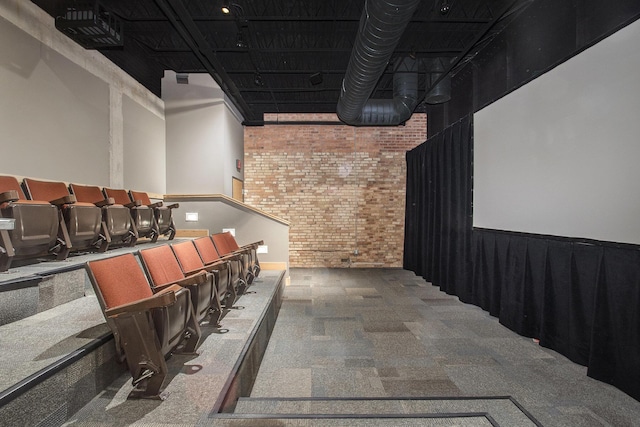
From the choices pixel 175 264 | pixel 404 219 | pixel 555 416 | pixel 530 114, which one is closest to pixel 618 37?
pixel 530 114

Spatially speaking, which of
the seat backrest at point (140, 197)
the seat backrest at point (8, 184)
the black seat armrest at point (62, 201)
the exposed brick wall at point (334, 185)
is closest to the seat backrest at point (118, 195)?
the seat backrest at point (140, 197)

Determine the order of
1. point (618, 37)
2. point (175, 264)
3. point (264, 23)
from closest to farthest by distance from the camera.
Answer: point (618, 37), point (175, 264), point (264, 23)

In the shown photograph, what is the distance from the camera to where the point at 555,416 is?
1.73 metres

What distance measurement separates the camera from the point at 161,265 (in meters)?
2.03

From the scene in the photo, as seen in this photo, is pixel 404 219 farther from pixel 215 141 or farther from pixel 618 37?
pixel 618 37

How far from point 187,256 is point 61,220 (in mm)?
1029

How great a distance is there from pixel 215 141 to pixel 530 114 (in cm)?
481

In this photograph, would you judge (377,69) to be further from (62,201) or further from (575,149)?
(62,201)

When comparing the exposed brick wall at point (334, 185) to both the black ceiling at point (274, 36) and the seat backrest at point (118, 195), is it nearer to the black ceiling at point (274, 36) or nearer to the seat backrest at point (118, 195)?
the black ceiling at point (274, 36)

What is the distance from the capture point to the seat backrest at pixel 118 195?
146 inches

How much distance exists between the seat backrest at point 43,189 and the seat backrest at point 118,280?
1707 mm

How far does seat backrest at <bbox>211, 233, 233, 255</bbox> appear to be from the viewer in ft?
10.9

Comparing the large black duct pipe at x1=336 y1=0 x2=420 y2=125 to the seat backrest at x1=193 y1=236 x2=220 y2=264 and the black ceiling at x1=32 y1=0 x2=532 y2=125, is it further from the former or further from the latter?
the seat backrest at x1=193 y1=236 x2=220 y2=264

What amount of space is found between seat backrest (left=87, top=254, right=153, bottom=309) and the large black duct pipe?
268cm
